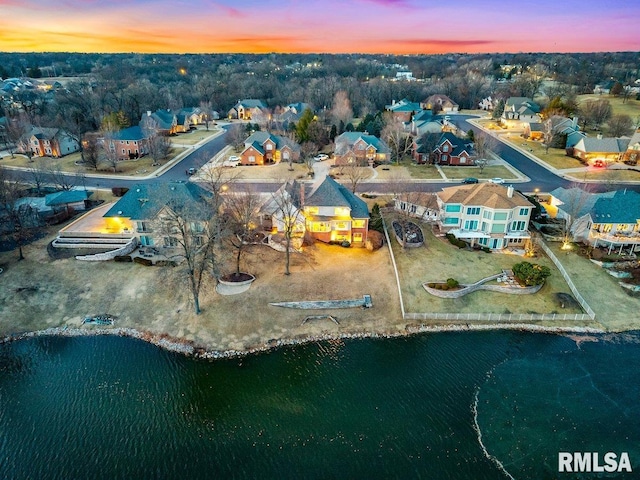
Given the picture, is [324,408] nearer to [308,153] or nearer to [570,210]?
[570,210]

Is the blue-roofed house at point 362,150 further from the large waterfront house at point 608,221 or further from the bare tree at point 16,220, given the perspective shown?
the bare tree at point 16,220

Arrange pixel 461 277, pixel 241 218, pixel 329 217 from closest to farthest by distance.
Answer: pixel 461 277
pixel 241 218
pixel 329 217

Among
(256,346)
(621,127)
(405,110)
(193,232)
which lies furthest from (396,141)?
(256,346)

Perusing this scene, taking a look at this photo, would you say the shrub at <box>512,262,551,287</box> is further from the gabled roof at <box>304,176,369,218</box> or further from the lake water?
the gabled roof at <box>304,176,369,218</box>

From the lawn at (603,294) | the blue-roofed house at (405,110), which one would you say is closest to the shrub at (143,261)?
the lawn at (603,294)

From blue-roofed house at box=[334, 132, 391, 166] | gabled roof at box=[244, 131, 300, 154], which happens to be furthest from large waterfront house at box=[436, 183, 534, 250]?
gabled roof at box=[244, 131, 300, 154]

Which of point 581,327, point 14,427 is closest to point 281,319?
point 14,427
